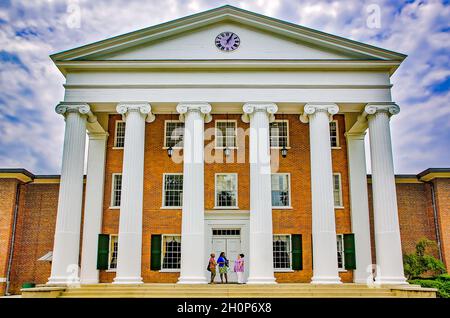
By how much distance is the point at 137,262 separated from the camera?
80.8ft

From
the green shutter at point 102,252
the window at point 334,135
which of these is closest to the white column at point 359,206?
the window at point 334,135

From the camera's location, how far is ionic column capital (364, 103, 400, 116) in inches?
1025

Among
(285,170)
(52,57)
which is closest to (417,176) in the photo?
(285,170)

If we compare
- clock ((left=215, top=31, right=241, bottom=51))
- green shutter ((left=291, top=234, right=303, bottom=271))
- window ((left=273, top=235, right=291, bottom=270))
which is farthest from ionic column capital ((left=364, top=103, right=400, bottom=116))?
window ((left=273, top=235, right=291, bottom=270))

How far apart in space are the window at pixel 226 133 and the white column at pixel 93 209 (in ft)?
23.2

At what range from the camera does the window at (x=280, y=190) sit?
101ft

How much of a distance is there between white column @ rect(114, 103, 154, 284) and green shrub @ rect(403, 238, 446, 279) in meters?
17.8

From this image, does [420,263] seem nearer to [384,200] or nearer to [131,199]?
[384,200]

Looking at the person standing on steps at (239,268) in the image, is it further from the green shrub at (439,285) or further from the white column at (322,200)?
the green shrub at (439,285)

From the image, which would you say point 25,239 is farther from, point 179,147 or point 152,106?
point 152,106

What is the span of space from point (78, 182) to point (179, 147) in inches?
292

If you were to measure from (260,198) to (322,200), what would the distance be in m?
3.09

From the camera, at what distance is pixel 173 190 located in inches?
1217

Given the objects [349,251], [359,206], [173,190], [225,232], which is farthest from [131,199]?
[359,206]
